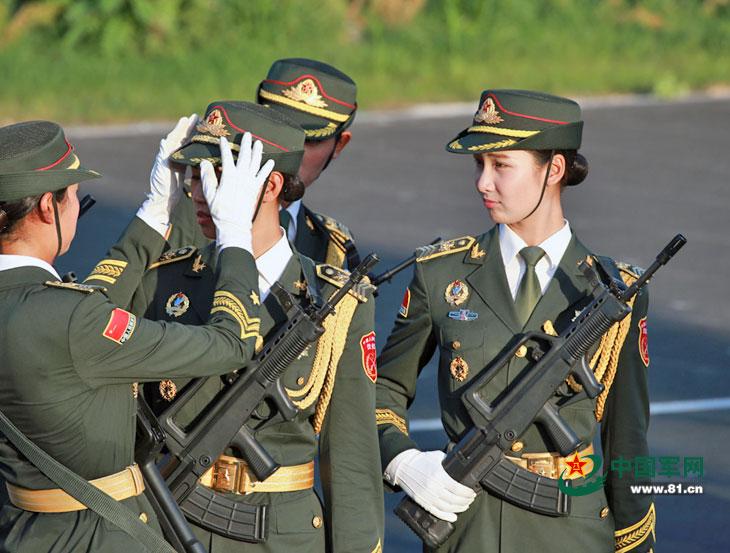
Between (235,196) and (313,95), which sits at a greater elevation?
(235,196)

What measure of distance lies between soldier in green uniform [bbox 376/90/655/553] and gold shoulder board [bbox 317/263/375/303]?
418mm

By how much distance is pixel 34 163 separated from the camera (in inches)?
159

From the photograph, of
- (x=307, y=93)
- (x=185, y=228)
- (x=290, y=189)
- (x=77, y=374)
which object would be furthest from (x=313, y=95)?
(x=77, y=374)

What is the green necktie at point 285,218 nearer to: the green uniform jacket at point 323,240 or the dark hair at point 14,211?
the green uniform jacket at point 323,240

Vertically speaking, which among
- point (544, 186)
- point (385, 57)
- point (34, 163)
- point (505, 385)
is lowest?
point (385, 57)

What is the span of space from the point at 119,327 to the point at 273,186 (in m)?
0.88

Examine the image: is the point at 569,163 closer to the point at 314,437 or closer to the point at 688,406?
the point at 314,437

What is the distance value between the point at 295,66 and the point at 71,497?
2.80 meters

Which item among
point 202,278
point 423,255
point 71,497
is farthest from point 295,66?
point 71,497

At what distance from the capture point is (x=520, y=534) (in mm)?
4805

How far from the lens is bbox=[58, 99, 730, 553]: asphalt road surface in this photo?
358 inches

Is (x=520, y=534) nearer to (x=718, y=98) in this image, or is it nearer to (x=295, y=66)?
(x=295, y=66)

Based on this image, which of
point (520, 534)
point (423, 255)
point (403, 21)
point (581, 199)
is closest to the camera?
point (520, 534)

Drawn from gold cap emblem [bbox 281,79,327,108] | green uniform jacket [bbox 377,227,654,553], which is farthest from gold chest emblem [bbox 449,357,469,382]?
gold cap emblem [bbox 281,79,327,108]
